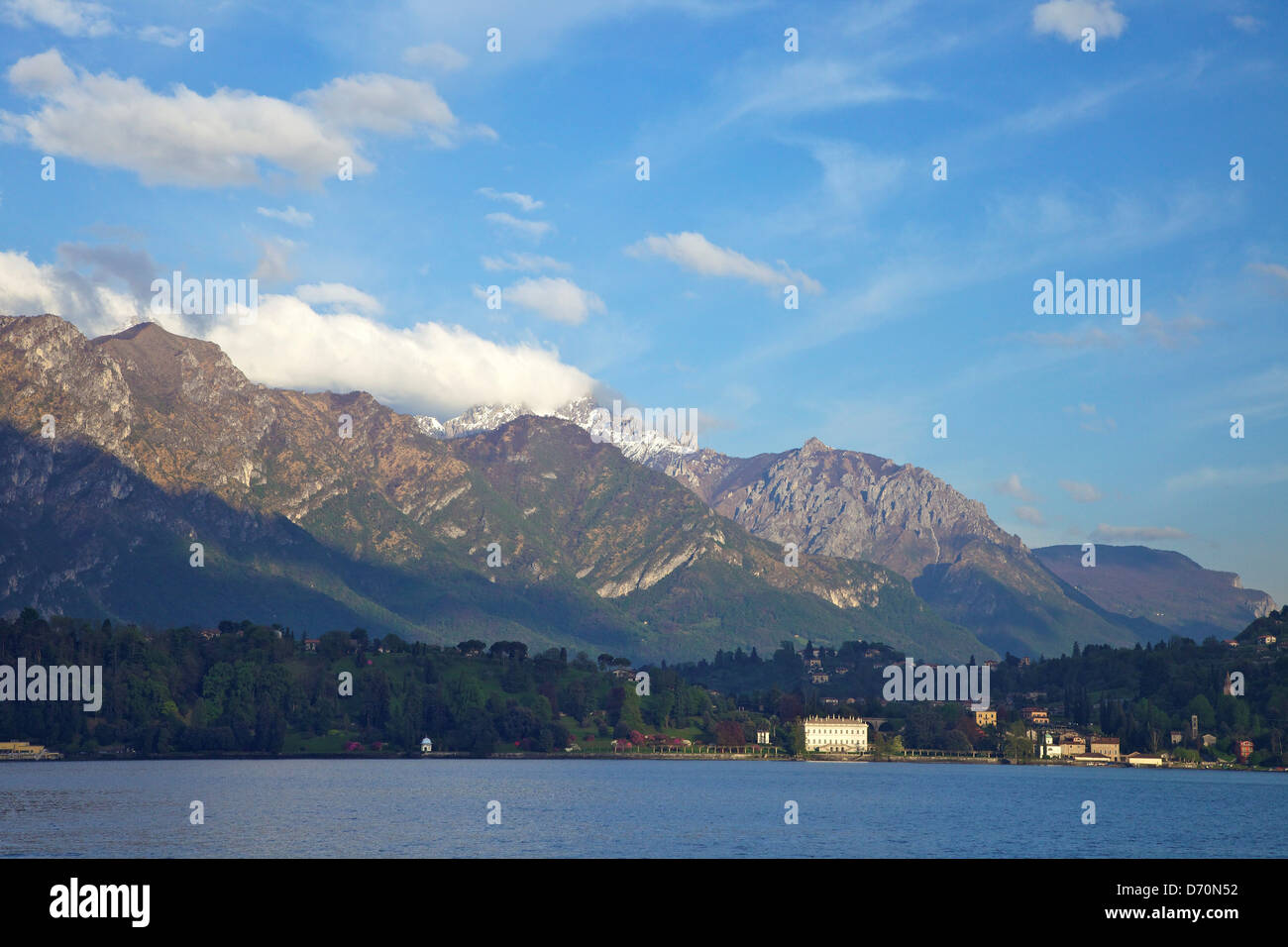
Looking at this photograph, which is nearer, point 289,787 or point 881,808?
point 881,808
